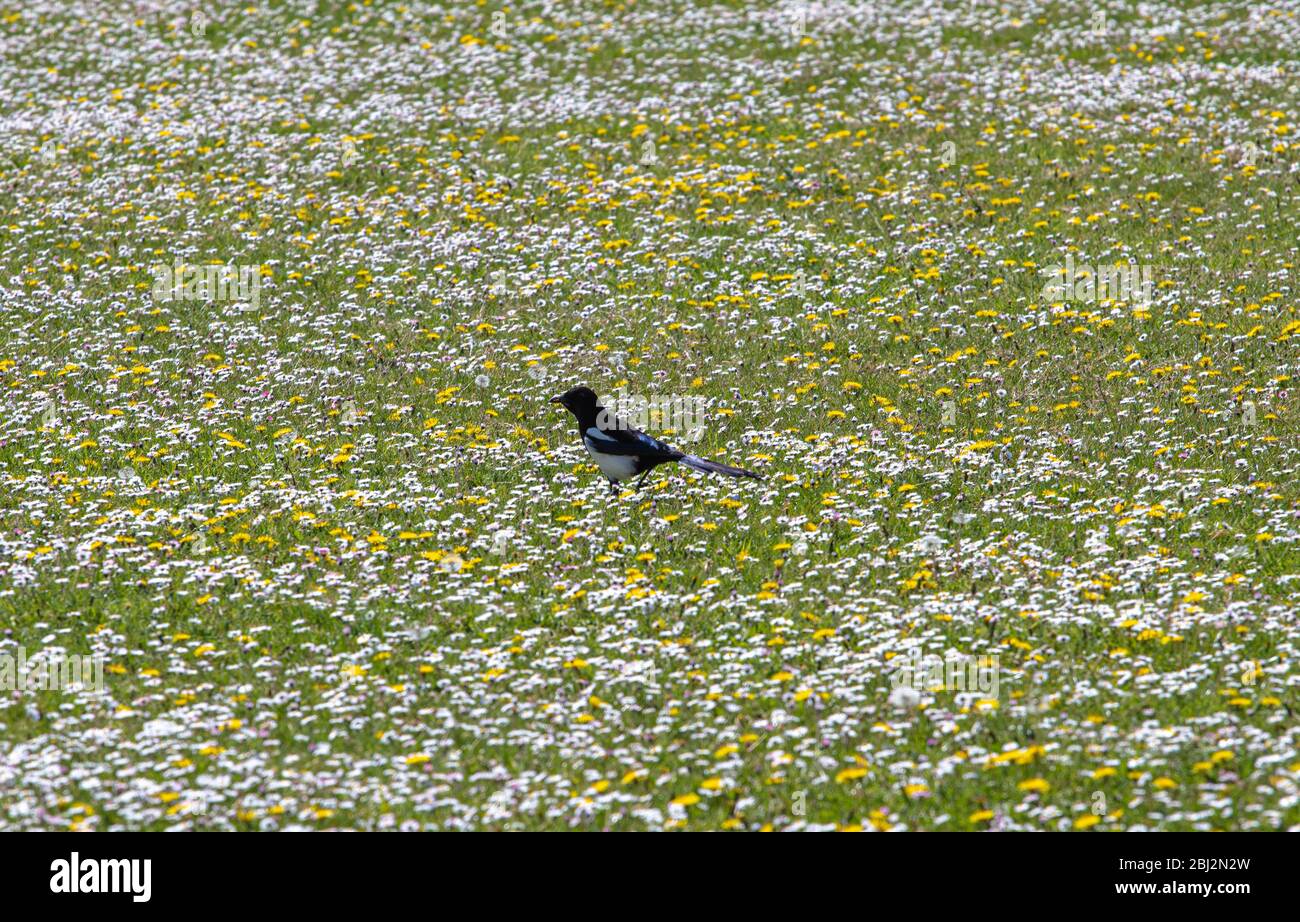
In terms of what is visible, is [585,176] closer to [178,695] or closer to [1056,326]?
[1056,326]

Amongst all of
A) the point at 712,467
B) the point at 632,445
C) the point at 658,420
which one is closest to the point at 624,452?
the point at 632,445

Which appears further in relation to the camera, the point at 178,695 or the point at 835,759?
the point at 178,695

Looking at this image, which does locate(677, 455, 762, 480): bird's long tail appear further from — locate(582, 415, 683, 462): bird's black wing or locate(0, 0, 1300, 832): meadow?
locate(0, 0, 1300, 832): meadow

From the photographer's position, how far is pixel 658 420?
14.4 metres

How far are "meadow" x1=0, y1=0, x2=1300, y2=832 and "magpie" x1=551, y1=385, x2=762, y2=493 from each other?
386 millimetres

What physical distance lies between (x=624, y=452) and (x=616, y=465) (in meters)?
0.18

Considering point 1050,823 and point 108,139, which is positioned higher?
point 108,139

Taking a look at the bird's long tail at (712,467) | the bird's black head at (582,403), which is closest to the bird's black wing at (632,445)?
the bird's long tail at (712,467)

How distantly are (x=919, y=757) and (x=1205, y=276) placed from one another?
11380 millimetres

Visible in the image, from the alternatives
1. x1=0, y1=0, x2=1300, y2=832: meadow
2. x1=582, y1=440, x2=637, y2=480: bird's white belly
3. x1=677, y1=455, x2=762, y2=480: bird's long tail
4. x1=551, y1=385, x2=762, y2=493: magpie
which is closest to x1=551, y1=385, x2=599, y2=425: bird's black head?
x1=551, y1=385, x2=762, y2=493: magpie

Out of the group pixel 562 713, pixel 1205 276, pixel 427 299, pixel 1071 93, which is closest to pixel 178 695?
pixel 562 713

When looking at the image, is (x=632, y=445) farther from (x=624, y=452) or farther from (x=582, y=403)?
(x=582, y=403)

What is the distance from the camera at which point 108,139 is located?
24500 millimetres

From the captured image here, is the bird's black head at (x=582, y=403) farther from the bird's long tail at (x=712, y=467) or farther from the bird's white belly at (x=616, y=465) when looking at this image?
the bird's long tail at (x=712, y=467)
